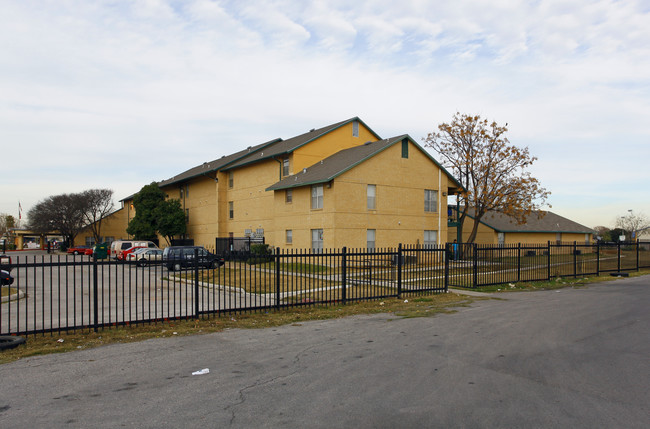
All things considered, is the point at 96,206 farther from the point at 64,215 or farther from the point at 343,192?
the point at 343,192

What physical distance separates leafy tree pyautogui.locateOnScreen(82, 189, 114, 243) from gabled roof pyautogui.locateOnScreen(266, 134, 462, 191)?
172ft

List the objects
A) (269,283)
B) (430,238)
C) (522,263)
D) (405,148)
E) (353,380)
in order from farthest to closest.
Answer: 1. (430,238)
2. (405,148)
3. (522,263)
4. (269,283)
5. (353,380)

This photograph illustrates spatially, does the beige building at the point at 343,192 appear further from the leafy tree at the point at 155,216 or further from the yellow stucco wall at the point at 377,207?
the leafy tree at the point at 155,216

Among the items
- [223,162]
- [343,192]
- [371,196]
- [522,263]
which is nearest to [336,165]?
→ [343,192]

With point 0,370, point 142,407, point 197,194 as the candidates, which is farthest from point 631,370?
point 197,194

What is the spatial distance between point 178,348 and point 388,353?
380 cm

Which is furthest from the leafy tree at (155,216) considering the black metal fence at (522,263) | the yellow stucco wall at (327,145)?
the black metal fence at (522,263)

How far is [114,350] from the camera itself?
8.46 meters

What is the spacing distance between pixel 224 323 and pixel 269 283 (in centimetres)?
274

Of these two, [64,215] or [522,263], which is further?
[64,215]

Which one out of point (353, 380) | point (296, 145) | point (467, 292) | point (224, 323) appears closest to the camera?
point (353, 380)

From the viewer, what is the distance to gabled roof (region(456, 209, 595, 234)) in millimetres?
52656

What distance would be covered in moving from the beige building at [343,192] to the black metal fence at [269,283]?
336 inches

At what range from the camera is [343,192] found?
30156mm
